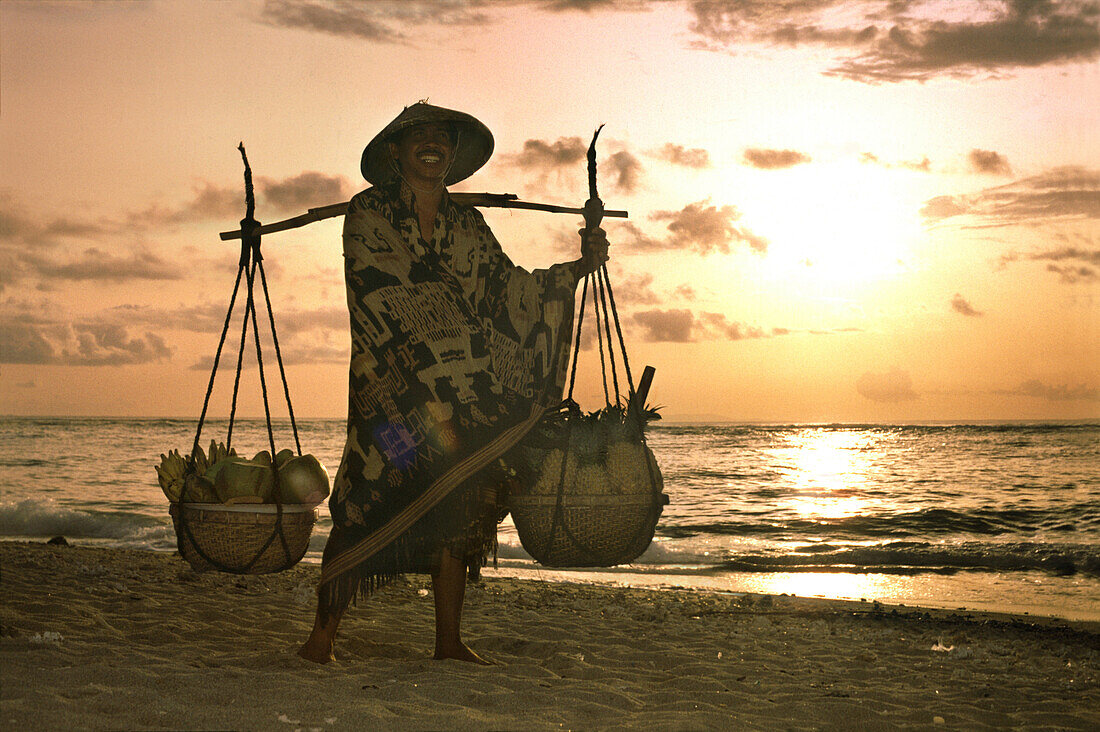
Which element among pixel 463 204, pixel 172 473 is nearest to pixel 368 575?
pixel 172 473

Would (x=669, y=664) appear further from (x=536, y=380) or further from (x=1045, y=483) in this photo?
(x=1045, y=483)

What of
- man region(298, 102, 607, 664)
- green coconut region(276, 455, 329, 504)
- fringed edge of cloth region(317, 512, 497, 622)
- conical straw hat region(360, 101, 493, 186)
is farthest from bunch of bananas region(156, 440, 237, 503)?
conical straw hat region(360, 101, 493, 186)

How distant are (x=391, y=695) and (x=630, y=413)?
131 cm

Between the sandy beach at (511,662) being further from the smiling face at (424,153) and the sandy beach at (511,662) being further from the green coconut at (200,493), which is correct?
the smiling face at (424,153)

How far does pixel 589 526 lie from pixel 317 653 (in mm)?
1271

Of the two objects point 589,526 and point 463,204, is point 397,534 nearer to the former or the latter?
point 589,526

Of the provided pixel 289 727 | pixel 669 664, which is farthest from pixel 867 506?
pixel 289 727

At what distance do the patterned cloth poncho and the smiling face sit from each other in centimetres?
9

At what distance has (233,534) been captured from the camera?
12.0 ft

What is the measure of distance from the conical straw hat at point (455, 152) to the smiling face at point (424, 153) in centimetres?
4

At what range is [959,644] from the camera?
5562mm

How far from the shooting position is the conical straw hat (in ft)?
12.1

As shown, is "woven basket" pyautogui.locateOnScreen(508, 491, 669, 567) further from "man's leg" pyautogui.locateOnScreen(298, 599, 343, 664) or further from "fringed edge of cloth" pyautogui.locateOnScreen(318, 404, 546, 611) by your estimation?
"man's leg" pyautogui.locateOnScreen(298, 599, 343, 664)

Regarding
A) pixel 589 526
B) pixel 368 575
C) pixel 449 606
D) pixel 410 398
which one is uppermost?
pixel 410 398
